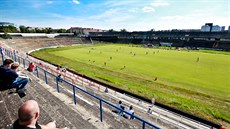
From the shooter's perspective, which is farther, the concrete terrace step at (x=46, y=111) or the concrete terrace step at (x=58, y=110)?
the concrete terrace step at (x=58, y=110)

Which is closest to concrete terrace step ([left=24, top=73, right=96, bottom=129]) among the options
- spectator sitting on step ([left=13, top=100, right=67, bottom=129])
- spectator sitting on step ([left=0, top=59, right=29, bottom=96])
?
spectator sitting on step ([left=0, top=59, right=29, bottom=96])

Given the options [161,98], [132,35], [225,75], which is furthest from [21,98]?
[132,35]

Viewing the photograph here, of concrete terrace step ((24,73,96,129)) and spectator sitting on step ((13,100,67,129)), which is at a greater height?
spectator sitting on step ((13,100,67,129))

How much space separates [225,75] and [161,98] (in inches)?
627

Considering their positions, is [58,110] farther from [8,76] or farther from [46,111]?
[8,76]

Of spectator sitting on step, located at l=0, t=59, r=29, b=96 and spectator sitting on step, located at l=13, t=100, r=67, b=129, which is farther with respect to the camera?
spectator sitting on step, located at l=0, t=59, r=29, b=96

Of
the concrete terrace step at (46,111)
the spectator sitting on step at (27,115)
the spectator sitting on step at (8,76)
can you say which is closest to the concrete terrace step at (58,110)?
the concrete terrace step at (46,111)

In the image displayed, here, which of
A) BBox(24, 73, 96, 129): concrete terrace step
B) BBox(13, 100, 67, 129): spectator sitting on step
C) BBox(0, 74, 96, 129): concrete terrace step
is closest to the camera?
BBox(13, 100, 67, 129): spectator sitting on step

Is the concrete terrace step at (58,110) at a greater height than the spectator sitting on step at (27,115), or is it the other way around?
the spectator sitting on step at (27,115)

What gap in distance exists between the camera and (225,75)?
85.1 feet

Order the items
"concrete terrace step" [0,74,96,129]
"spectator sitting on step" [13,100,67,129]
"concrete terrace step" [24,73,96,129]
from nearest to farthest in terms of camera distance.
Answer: "spectator sitting on step" [13,100,67,129] < "concrete terrace step" [0,74,96,129] < "concrete terrace step" [24,73,96,129]

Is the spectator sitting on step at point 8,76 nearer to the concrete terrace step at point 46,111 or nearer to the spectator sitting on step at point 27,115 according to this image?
the concrete terrace step at point 46,111

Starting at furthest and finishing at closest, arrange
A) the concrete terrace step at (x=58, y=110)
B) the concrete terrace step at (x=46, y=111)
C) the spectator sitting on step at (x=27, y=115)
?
1. the concrete terrace step at (x=58, y=110)
2. the concrete terrace step at (x=46, y=111)
3. the spectator sitting on step at (x=27, y=115)

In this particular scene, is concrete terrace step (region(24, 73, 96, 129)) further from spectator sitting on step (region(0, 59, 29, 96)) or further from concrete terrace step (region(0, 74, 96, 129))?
spectator sitting on step (region(0, 59, 29, 96))
